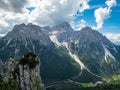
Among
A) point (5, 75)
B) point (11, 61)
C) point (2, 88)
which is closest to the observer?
point (2, 88)

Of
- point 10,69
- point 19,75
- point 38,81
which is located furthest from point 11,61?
point 38,81

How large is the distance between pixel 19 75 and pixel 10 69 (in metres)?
11.5

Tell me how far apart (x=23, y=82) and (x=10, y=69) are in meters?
17.9

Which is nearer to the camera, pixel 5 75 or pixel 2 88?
pixel 2 88

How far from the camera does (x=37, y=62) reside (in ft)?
509

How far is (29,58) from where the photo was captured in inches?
6097

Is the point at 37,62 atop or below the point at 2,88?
atop

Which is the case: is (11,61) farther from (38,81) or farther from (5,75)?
(38,81)

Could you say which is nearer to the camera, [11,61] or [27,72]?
[27,72]

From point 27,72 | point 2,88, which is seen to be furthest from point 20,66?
point 2,88

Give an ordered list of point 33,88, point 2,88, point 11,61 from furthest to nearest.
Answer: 1. point 11,61
2. point 33,88
3. point 2,88

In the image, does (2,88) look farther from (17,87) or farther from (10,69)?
(10,69)

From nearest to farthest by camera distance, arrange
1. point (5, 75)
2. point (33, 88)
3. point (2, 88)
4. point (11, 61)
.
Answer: point (2, 88), point (33, 88), point (5, 75), point (11, 61)

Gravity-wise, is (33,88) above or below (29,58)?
below
